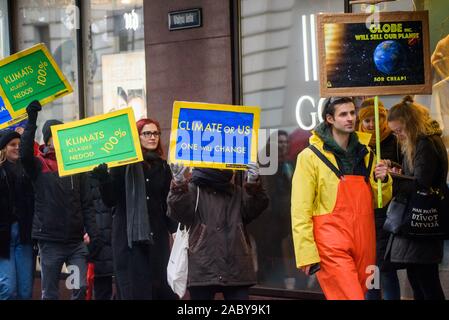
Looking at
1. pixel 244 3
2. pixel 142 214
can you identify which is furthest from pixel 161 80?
pixel 142 214

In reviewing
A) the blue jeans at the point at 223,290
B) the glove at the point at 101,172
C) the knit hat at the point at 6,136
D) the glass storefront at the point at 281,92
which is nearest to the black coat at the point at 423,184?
the blue jeans at the point at 223,290

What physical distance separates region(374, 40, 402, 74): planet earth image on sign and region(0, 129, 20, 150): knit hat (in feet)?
11.8

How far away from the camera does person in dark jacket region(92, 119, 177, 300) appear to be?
8.03 metres

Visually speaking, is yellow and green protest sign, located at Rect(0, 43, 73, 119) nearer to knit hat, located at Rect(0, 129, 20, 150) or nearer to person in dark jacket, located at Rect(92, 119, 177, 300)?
knit hat, located at Rect(0, 129, 20, 150)

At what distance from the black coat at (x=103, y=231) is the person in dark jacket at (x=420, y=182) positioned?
2837 millimetres

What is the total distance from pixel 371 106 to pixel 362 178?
161 cm

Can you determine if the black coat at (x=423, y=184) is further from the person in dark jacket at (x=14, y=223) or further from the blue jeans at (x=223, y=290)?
the person in dark jacket at (x=14, y=223)

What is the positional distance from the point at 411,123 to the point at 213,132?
1.74m

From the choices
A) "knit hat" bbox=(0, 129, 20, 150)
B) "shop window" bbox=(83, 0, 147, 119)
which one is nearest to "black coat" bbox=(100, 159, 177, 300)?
"knit hat" bbox=(0, 129, 20, 150)

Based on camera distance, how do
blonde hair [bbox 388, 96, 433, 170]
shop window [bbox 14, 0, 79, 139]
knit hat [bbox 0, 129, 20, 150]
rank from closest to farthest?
blonde hair [bbox 388, 96, 433, 170]
knit hat [bbox 0, 129, 20, 150]
shop window [bbox 14, 0, 79, 139]

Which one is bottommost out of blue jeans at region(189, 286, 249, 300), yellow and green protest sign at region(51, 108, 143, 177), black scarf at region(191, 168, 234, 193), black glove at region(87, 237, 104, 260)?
blue jeans at region(189, 286, 249, 300)

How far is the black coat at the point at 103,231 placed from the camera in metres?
9.18

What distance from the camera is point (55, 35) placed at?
12078 mm
